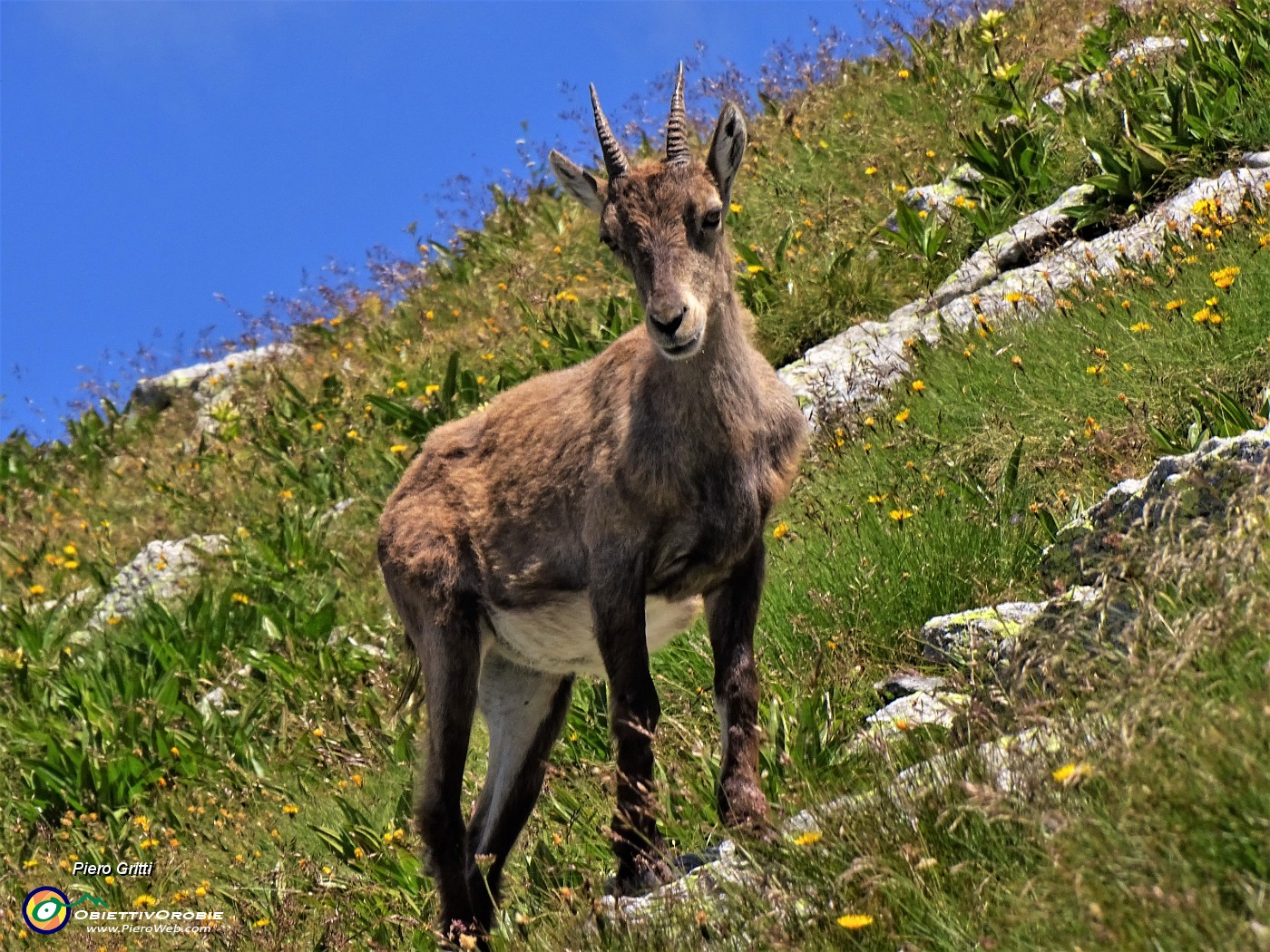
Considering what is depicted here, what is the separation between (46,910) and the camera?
8.51 meters

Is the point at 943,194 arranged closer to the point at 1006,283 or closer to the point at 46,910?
the point at 1006,283

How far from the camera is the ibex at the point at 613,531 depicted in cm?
569

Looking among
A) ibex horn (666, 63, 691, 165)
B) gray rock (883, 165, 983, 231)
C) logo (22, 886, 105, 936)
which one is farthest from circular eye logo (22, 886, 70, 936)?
gray rock (883, 165, 983, 231)

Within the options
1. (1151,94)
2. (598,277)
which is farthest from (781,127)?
(1151,94)

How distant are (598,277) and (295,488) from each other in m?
3.43

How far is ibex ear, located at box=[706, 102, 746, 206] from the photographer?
6.22 meters

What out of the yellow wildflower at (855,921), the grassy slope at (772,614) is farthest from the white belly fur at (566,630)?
the yellow wildflower at (855,921)

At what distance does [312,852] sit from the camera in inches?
319

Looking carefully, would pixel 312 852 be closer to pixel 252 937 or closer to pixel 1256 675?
pixel 252 937

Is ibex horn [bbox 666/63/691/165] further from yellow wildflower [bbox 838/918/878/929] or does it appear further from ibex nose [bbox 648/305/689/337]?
yellow wildflower [bbox 838/918/878/929]

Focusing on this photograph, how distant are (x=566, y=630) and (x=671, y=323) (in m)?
1.61

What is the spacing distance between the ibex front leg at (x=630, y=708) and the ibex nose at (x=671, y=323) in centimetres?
→ 97

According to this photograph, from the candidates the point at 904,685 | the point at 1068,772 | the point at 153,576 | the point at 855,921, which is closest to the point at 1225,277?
the point at 904,685

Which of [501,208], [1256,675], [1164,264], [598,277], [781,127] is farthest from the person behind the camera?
[501,208]
